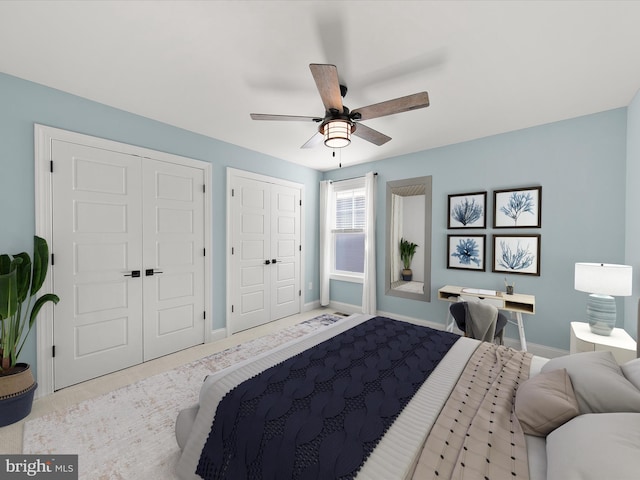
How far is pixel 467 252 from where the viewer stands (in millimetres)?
3604

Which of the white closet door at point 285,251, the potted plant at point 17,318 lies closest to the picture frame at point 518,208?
the white closet door at point 285,251

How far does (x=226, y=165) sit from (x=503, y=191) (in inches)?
140

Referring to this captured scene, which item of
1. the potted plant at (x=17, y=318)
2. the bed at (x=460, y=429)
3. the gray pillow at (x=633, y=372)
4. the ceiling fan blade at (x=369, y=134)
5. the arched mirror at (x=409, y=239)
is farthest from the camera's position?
the arched mirror at (x=409, y=239)

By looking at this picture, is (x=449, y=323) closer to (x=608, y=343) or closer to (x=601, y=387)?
(x=608, y=343)

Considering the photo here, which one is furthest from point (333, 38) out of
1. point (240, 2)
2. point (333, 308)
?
point (333, 308)

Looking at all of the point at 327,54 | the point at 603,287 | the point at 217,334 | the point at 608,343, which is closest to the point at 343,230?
the point at 217,334

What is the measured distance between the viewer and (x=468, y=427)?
45.4 inches

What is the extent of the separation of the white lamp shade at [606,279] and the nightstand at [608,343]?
372 millimetres

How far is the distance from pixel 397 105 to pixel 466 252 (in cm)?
242

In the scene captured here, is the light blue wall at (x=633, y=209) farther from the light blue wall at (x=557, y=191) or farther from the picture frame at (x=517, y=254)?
the picture frame at (x=517, y=254)

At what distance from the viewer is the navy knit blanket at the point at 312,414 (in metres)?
1.03

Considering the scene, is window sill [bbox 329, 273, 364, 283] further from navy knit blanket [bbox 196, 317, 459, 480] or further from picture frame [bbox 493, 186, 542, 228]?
navy knit blanket [bbox 196, 317, 459, 480]

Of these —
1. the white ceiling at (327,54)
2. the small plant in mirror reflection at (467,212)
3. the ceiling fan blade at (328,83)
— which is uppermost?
the white ceiling at (327,54)

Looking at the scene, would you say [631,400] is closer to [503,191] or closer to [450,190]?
[503,191]
